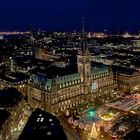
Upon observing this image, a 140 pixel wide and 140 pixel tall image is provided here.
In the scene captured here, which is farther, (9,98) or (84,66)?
(84,66)

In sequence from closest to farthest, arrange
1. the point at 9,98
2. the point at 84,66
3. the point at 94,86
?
the point at 9,98 < the point at 84,66 < the point at 94,86

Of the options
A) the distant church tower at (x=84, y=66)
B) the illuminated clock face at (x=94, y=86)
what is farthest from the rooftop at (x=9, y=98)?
the illuminated clock face at (x=94, y=86)

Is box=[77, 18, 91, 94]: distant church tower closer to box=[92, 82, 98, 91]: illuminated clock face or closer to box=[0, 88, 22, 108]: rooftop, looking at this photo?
box=[92, 82, 98, 91]: illuminated clock face

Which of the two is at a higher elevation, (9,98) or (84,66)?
(84,66)

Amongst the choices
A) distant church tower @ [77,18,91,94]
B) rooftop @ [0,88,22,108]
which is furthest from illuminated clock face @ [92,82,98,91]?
rooftop @ [0,88,22,108]

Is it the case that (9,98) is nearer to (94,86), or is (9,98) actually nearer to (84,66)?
(84,66)

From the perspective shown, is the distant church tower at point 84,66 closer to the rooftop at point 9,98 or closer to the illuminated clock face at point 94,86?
the illuminated clock face at point 94,86

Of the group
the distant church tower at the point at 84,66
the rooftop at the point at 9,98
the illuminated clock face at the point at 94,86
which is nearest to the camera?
the rooftop at the point at 9,98

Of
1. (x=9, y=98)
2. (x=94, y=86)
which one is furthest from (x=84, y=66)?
(x=9, y=98)

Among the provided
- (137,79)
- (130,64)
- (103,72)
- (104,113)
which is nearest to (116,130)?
(104,113)

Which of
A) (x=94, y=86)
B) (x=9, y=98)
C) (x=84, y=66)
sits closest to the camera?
(x=9, y=98)

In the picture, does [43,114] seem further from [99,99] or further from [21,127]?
[99,99]

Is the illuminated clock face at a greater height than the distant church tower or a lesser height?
lesser
